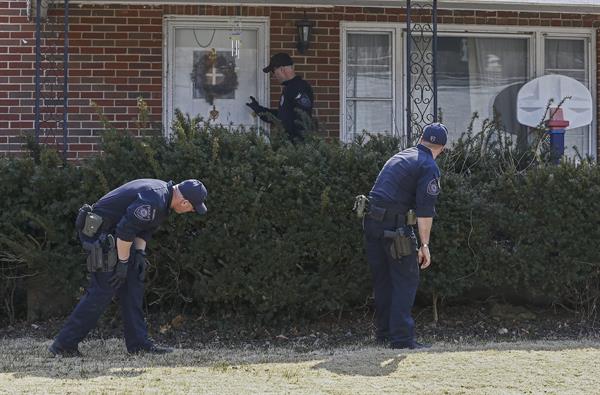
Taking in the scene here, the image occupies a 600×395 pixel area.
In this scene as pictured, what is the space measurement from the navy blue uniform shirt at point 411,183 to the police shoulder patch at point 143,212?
73.4 inches

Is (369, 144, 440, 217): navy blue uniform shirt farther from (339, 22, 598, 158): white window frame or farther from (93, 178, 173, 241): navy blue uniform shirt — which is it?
(339, 22, 598, 158): white window frame

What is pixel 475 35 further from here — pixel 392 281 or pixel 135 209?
pixel 135 209

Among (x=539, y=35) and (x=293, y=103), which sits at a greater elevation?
(x=539, y=35)

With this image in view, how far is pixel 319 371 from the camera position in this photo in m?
7.31

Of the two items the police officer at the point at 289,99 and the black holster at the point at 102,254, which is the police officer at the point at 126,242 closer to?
the black holster at the point at 102,254

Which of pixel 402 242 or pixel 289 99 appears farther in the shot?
pixel 289 99

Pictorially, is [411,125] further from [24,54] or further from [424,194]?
[24,54]

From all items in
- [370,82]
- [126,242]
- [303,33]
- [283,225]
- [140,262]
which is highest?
[303,33]

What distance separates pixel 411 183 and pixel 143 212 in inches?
84.7

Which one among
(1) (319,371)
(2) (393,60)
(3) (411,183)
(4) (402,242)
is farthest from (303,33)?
(1) (319,371)

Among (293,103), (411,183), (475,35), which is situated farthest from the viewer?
(475,35)

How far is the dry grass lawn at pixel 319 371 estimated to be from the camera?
6785mm

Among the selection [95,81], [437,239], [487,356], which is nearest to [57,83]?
[95,81]

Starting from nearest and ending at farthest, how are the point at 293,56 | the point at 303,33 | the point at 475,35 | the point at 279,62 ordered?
the point at 279,62, the point at 303,33, the point at 293,56, the point at 475,35
